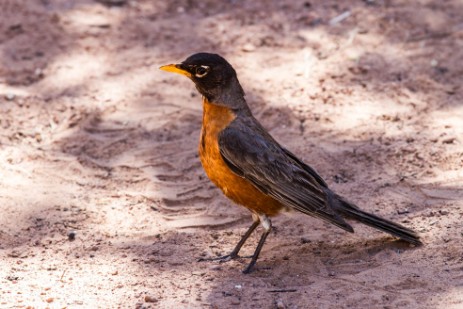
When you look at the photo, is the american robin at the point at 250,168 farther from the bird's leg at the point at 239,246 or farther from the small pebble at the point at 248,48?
the small pebble at the point at 248,48

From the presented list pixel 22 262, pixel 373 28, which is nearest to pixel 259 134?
pixel 22 262

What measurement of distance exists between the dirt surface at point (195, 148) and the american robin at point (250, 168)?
11.4 inches

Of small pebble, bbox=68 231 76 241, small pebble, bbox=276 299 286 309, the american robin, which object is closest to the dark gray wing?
the american robin

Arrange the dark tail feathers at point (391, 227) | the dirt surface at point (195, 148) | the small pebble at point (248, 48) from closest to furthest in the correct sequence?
1. the dirt surface at point (195, 148)
2. the dark tail feathers at point (391, 227)
3. the small pebble at point (248, 48)

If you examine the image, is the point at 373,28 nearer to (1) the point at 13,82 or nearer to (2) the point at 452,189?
(2) the point at 452,189

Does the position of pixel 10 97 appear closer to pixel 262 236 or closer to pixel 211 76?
pixel 211 76

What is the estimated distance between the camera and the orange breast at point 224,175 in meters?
5.66

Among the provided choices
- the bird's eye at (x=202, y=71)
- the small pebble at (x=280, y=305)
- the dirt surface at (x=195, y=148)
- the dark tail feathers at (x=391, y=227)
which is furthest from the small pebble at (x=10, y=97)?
the small pebble at (x=280, y=305)

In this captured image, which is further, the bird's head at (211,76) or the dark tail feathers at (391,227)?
the bird's head at (211,76)

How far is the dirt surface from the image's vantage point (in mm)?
5301

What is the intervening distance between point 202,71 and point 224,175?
2.69ft

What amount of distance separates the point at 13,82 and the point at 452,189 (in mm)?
4562

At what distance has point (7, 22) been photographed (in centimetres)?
904

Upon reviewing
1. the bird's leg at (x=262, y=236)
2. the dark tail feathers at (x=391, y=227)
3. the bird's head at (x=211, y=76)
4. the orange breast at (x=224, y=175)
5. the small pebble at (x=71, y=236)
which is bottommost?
the small pebble at (x=71, y=236)
